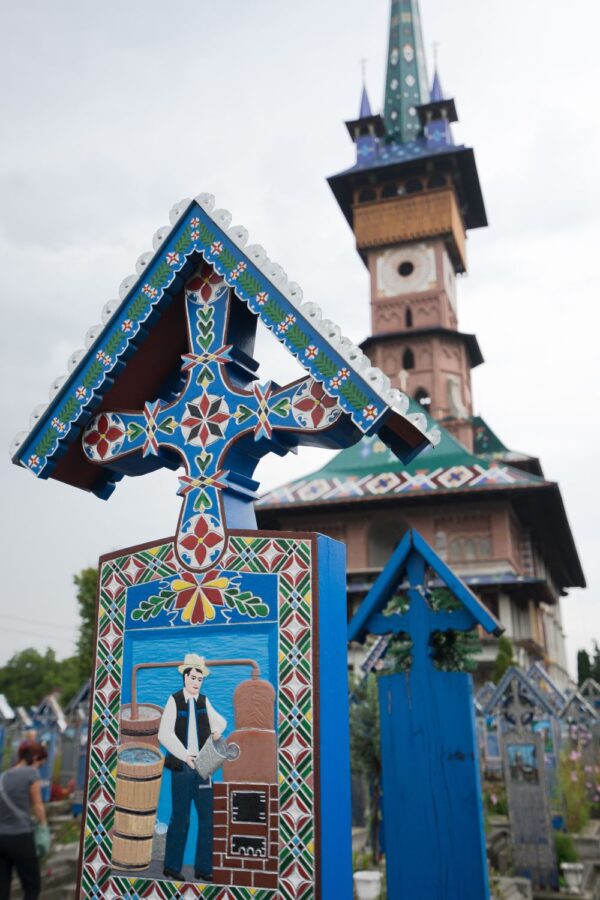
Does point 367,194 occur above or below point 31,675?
above

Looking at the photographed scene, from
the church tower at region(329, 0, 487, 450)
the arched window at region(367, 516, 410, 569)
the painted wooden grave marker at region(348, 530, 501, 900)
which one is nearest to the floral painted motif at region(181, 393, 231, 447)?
the painted wooden grave marker at region(348, 530, 501, 900)

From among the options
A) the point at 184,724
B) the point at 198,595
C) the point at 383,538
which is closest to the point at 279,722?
the point at 184,724

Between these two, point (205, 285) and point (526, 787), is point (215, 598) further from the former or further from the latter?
point (526, 787)

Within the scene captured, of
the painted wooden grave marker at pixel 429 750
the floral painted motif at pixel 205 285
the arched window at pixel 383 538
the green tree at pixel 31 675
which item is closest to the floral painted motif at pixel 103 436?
the floral painted motif at pixel 205 285

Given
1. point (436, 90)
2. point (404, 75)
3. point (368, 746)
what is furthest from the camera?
point (404, 75)

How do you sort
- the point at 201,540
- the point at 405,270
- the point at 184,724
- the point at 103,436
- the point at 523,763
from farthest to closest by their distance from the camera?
the point at 405,270 < the point at 523,763 < the point at 103,436 < the point at 201,540 < the point at 184,724

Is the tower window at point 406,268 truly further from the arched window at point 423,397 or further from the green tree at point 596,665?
the green tree at point 596,665

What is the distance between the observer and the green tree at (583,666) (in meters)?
45.8

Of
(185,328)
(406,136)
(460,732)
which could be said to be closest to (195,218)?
(185,328)

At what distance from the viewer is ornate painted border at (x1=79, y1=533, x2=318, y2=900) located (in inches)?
139

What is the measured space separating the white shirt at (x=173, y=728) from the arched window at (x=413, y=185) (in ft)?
127

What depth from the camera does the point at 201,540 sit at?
4.12 m

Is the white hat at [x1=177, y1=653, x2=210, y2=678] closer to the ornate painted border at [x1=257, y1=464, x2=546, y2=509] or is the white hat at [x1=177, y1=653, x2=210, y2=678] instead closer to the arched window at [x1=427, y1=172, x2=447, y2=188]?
the ornate painted border at [x1=257, y1=464, x2=546, y2=509]

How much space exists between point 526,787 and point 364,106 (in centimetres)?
3955
